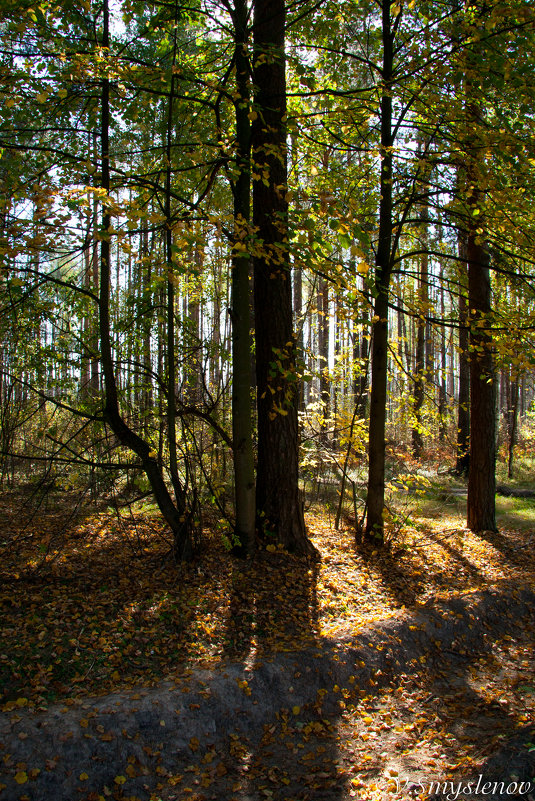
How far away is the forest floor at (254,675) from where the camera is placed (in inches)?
125

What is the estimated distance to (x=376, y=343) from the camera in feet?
24.5

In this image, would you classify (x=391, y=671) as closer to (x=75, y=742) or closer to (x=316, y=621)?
(x=316, y=621)

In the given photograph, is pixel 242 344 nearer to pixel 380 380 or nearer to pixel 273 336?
pixel 273 336

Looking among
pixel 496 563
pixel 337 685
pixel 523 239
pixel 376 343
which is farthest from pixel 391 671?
pixel 523 239

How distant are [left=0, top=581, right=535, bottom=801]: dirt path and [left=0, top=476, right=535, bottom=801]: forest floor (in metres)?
0.01

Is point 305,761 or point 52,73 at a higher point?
point 52,73

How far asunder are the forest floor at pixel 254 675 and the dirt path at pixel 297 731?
11 millimetres

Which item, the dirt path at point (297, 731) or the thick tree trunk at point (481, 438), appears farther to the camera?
the thick tree trunk at point (481, 438)

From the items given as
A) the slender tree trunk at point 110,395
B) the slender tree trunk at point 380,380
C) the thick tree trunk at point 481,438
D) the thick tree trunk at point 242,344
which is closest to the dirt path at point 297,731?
the thick tree trunk at point 242,344

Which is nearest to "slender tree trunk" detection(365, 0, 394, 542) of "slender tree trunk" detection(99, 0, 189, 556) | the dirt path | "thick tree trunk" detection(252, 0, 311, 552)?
"thick tree trunk" detection(252, 0, 311, 552)

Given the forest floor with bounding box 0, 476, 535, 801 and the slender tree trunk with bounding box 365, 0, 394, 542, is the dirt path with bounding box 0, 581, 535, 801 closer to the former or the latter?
the forest floor with bounding box 0, 476, 535, 801

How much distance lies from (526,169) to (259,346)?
3.80 metres

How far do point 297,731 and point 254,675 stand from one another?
493mm

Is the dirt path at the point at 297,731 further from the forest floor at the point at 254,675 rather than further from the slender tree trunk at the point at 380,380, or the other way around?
the slender tree trunk at the point at 380,380
